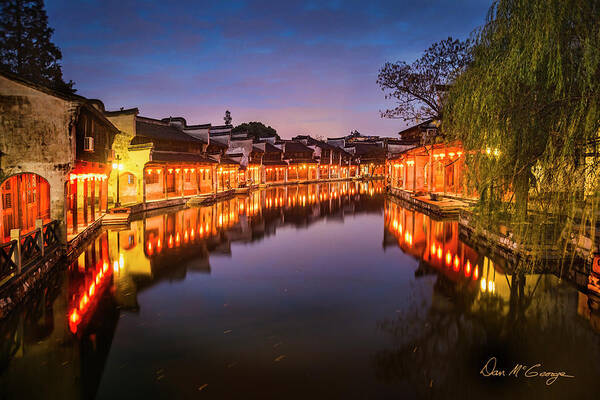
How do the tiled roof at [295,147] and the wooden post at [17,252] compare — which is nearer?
the wooden post at [17,252]

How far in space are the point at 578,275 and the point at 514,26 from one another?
7.11m

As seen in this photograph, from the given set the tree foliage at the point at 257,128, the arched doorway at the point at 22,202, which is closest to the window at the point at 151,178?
the arched doorway at the point at 22,202

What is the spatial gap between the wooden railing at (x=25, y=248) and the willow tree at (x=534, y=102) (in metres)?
9.90

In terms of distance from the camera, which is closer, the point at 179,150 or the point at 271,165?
the point at 179,150

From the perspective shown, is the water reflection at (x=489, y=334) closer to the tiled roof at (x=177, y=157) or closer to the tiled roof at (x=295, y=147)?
the tiled roof at (x=177, y=157)

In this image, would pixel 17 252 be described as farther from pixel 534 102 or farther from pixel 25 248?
pixel 534 102

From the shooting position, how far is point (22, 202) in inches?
567

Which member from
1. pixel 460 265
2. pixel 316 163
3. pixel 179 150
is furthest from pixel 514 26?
pixel 316 163

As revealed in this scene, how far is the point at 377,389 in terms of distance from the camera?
5578 mm

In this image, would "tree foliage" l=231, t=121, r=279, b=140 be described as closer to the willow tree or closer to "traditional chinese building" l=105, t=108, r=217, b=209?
"traditional chinese building" l=105, t=108, r=217, b=209

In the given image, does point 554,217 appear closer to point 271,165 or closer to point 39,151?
point 39,151
